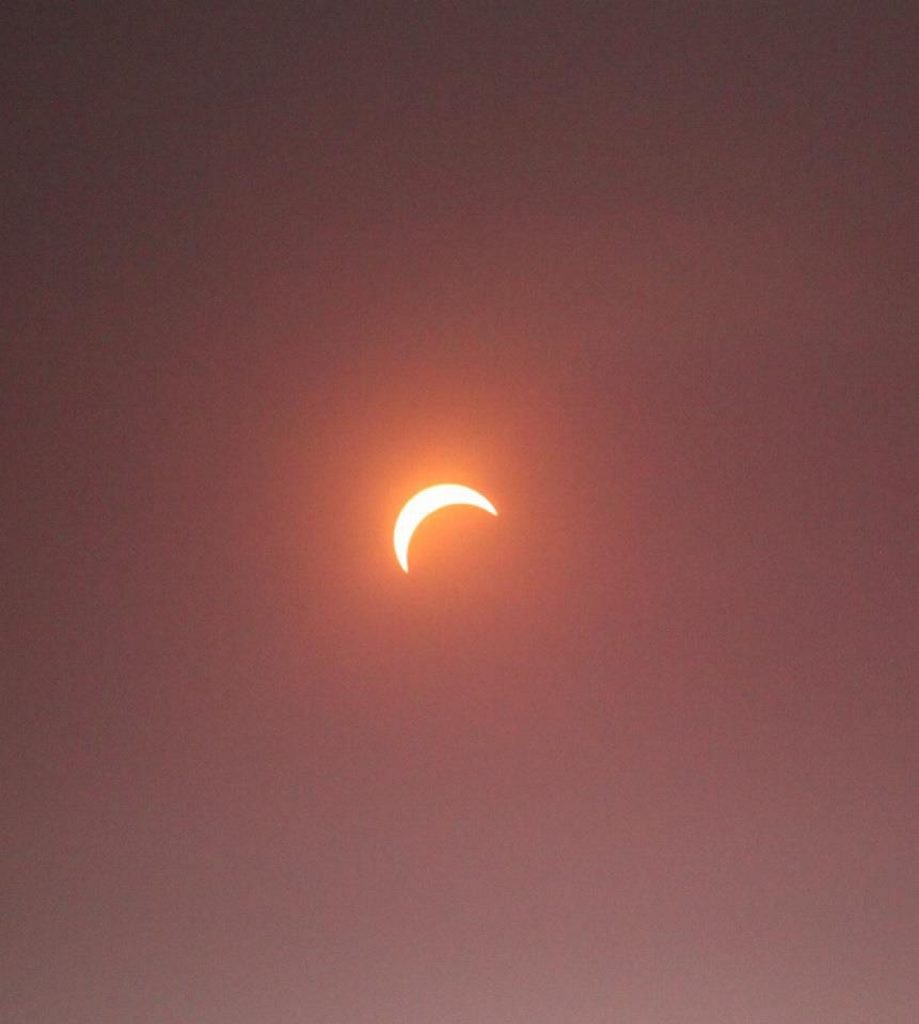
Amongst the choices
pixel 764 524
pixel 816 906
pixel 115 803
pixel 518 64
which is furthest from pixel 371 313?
pixel 816 906

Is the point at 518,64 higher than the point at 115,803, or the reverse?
the point at 518,64

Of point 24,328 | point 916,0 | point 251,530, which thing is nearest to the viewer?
point 916,0

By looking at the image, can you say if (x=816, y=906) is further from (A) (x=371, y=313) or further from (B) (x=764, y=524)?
(A) (x=371, y=313)

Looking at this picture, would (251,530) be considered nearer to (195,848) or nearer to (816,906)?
(195,848)

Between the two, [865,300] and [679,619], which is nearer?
[865,300]

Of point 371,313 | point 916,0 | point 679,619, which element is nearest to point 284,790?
point 679,619

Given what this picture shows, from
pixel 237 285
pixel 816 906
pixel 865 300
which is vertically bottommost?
pixel 816 906

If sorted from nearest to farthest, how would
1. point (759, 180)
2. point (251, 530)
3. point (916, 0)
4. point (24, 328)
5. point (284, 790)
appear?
point (916, 0) → point (759, 180) → point (24, 328) → point (251, 530) → point (284, 790)
